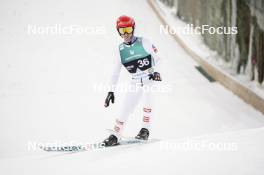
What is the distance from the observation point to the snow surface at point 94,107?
451 centimetres

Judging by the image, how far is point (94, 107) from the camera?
30.8 feet

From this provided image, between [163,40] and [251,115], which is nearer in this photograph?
[251,115]

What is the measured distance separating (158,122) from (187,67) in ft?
12.3

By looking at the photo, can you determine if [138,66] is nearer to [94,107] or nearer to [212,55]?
[94,107]

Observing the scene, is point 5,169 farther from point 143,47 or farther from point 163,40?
point 163,40

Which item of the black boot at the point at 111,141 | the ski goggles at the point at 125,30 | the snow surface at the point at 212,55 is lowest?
the black boot at the point at 111,141

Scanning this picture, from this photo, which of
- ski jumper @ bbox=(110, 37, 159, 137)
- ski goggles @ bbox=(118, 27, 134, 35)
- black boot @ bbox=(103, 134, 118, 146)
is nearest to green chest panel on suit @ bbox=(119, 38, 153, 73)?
ski jumper @ bbox=(110, 37, 159, 137)

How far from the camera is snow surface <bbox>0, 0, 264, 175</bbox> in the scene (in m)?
4.51

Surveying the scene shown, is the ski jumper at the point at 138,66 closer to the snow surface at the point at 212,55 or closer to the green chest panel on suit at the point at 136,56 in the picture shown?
the green chest panel on suit at the point at 136,56

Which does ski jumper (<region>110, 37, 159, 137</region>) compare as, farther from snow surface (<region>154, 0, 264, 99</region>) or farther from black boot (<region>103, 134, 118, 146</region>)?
snow surface (<region>154, 0, 264, 99</region>)

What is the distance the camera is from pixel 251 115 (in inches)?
313

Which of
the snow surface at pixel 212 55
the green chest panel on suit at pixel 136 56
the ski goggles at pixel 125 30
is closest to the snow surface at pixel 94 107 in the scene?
the snow surface at pixel 212 55

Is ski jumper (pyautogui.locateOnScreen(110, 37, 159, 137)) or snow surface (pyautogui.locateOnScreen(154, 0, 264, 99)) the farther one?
snow surface (pyautogui.locateOnScreen(154, 0, 264, 99))

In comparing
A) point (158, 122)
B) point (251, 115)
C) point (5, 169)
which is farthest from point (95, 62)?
point (5, 169)
